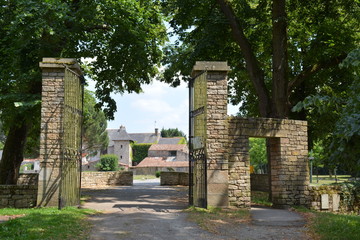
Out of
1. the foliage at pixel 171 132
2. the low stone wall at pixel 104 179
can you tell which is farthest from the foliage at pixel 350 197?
the foliage at pixel 171 132

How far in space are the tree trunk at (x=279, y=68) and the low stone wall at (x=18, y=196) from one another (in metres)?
9.07

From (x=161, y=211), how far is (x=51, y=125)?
4044mm

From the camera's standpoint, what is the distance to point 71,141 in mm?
10719

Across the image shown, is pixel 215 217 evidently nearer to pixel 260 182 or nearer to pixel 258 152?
pixel 260 182

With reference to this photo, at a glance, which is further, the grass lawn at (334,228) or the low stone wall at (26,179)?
the low stone wall at (26,179)

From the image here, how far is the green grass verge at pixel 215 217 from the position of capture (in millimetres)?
8311

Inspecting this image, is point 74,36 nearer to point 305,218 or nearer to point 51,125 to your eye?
point 51,125

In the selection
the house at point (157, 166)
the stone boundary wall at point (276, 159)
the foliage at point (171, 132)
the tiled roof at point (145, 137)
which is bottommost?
the house at point (157, 166)

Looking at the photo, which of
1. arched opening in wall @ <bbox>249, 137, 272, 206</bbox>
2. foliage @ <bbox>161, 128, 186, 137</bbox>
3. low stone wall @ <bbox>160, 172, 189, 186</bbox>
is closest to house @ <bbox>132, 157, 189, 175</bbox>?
arched opening in wall @ <bbox>249, 137, 272, 206</bbox>

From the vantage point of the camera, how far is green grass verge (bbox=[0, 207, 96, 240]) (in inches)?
255

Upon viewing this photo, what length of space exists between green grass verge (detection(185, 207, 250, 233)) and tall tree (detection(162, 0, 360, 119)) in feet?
A: 17.3

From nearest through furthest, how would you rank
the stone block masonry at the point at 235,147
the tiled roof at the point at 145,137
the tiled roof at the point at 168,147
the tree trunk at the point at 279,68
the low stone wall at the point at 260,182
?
the stone block masonry at the point at 235,147 → the tree trunk at the point at 279,68 → the low stone wall at the point at 260,182 → the tiled roof at the point at 168,147 → the tiled roof at the point at 145,137

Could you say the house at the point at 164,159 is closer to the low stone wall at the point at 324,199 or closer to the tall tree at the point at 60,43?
the tall tree at the point at 60,43

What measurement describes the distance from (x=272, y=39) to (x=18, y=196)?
37.1 ft
